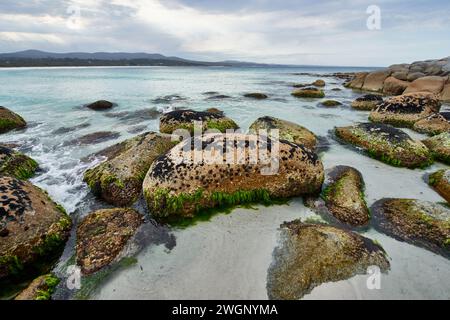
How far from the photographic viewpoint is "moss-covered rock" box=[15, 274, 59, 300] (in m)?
3.50

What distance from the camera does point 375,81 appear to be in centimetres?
3275

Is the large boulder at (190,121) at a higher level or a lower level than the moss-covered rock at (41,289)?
higher

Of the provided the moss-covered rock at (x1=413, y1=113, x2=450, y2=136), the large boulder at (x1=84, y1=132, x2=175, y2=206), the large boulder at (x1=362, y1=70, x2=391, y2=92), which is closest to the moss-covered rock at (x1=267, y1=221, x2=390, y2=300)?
the large boulder at (x1=84, y1=132, x2=175, y2=206)

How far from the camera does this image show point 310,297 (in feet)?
11.4

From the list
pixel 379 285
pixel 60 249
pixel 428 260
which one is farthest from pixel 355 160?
pixel 60 249

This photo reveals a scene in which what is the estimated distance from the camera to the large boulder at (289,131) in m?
9.48

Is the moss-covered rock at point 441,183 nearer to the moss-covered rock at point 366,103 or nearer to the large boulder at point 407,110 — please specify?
the large boulder at point 407,110

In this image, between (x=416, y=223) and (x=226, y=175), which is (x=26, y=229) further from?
(x=416, y=223)

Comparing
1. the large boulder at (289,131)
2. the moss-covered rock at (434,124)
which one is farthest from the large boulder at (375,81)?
the large boulder at (289,131)

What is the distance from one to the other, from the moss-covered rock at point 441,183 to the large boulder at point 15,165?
10521 millimetres

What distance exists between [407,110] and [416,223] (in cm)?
1041

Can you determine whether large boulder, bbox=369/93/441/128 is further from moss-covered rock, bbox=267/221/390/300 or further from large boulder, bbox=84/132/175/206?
large boulder, bbox=84/132/175/206

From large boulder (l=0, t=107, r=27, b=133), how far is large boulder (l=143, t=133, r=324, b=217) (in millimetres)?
11071
